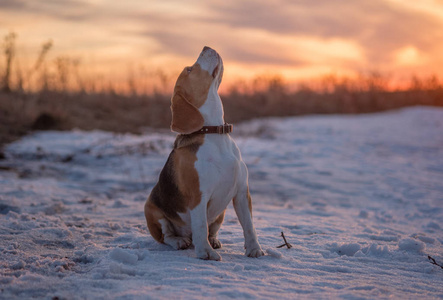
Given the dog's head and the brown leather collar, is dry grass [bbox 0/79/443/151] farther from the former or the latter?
the brown leather collar

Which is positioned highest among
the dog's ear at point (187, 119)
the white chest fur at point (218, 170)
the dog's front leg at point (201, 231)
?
the dog's ear at point (187, 119)

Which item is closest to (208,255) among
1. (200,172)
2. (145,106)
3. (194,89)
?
(200,172)

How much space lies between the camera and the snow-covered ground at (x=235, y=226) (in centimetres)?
311

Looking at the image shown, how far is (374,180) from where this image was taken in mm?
9078

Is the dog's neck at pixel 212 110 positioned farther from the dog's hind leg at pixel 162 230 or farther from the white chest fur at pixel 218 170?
the dog's hind leg at pixel 162 230

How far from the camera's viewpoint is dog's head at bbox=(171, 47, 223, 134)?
3678mm

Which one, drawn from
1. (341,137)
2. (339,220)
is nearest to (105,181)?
(339,220)

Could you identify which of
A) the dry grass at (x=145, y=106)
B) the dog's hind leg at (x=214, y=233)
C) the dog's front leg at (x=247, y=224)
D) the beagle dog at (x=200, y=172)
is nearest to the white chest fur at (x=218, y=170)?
the beagle dog at (x=200, y=172)

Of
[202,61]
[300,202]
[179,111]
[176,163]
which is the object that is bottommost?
[300,202]

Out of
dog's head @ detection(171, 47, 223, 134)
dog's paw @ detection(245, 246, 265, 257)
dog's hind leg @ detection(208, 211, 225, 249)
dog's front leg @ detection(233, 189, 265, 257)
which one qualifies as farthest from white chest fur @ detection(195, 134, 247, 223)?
dog's paw @ detection(245, 246, 265, 257)

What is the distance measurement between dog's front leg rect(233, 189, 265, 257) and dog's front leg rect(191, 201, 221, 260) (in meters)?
0.36

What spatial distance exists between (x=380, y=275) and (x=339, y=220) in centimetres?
231

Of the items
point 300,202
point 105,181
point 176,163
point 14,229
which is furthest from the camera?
point 105,181

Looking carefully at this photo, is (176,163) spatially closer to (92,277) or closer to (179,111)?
(179,111)
